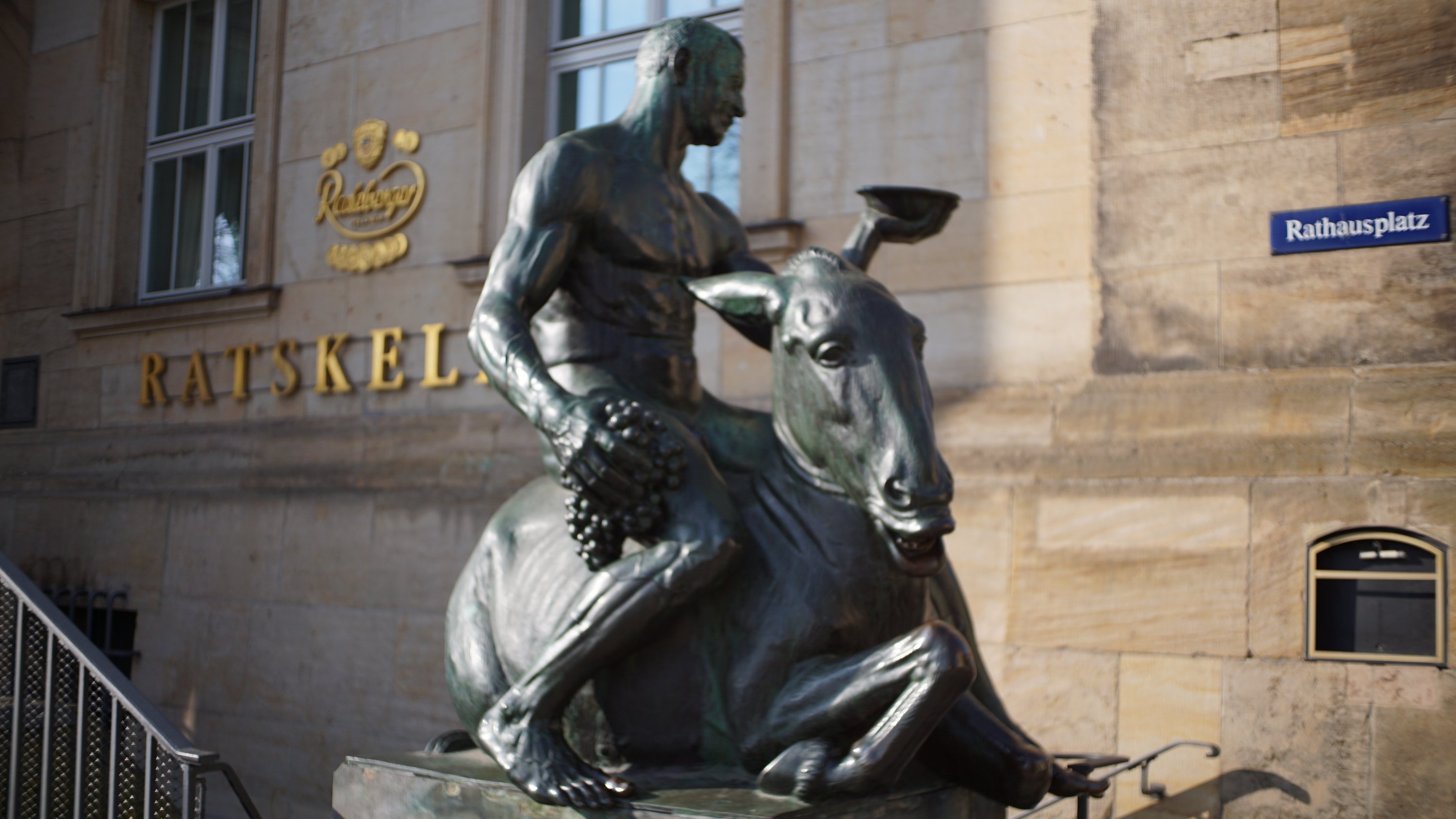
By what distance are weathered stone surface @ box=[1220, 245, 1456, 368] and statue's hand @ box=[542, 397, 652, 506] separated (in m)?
3.94

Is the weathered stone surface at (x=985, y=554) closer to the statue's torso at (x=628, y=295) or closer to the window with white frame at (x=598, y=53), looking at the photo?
the window with white frame at (x=598, y=53)

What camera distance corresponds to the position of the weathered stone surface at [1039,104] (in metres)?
6.18

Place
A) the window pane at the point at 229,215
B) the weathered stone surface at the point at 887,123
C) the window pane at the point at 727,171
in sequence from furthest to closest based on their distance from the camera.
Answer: the window pane at the point at 229,215 < the window pane at the point at 727,171 < the weathered stone surface at the point at 887,123

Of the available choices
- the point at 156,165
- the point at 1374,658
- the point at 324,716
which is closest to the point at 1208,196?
the point at 1374,658

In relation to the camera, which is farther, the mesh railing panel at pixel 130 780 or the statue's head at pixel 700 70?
the mesh railing panel at pixel 130 780

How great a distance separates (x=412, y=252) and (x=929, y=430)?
21.9 ft

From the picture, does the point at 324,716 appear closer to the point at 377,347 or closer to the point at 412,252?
the point at 377,347

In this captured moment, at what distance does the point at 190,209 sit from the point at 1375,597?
8.52 metres

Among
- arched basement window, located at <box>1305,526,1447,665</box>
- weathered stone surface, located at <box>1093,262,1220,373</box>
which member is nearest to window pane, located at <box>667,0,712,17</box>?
weathered stone surface, located at <box>1093,262,1220,373</box>

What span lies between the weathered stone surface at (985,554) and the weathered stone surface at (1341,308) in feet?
3.71

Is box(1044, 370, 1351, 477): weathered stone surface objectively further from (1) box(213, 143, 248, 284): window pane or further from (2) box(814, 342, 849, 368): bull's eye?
(1) box(213, 143, 248, 284): window pane

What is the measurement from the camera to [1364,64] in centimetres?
553

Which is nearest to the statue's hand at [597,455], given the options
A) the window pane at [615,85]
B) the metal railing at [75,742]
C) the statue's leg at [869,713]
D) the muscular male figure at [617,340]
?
the muscular male figure at [617,340]

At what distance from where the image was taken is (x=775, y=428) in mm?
2605
